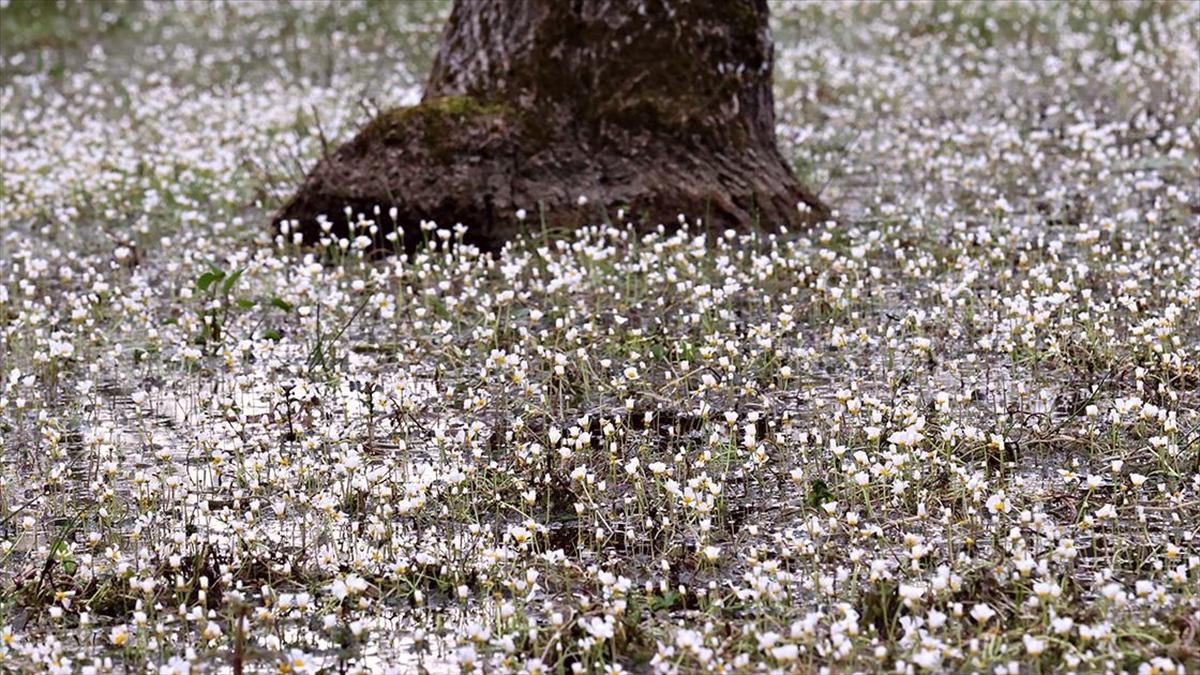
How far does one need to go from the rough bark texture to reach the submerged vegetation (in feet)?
0.81

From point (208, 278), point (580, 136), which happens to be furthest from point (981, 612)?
point (580, 136)

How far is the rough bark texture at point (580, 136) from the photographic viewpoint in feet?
30.8

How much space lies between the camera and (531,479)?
596 centimetres

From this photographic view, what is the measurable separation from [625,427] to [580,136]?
11.1 ft

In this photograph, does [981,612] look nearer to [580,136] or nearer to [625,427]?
[625,427]

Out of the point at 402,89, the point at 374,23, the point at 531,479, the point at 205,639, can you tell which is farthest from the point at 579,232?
the point at 374,23

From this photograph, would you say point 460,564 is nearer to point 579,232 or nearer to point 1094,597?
point 1094,597

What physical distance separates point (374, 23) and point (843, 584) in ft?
46.6

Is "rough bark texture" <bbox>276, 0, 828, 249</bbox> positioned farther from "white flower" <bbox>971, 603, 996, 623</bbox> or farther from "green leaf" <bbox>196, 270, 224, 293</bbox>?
"white flower" <bbox>971, 603, 996, 623</bbox>

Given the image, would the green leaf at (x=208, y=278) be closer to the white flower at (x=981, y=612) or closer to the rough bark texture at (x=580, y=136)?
the rough bark texture at (x=580, y=136)

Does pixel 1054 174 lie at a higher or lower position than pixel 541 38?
lower

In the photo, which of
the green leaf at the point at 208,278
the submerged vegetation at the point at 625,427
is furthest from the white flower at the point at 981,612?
the green leaf at the point at 208,278

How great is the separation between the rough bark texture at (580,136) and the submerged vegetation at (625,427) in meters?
0.25

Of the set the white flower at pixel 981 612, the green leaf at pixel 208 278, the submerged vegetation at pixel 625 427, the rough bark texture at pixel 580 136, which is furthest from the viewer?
the rough bark texture at pixel 580 136
